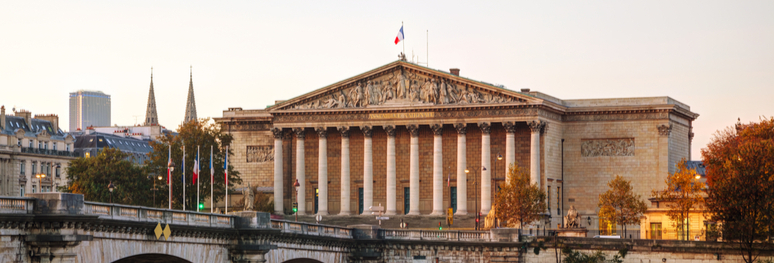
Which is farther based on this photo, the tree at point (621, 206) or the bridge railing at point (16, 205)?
the tree at point (621, 206)

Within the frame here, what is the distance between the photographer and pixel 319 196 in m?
115

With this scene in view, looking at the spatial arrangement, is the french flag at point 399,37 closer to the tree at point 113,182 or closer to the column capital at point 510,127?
the column capital at point 510,127

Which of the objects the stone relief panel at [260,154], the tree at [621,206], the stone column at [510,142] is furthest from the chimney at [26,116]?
the tree at [621,206]

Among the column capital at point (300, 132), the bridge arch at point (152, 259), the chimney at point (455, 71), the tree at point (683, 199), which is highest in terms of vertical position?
the chimney at point (455, 71)

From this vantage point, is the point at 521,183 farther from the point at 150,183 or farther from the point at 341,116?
the point at 150,183

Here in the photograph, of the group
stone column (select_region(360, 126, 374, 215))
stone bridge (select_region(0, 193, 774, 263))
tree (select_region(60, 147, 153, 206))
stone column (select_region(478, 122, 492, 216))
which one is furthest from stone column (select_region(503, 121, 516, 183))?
tree (select_region(60, 147, 153, 206))

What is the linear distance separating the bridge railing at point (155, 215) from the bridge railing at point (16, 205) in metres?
2.30

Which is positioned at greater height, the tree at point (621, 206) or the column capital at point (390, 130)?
the column capital at point (390, 130)

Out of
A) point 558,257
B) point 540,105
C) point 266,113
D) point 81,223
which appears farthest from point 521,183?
point 81,223

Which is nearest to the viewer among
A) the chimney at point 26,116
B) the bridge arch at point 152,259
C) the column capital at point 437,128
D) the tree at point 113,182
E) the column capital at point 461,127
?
the bridge arch at point 152,259

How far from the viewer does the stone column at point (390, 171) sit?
113m

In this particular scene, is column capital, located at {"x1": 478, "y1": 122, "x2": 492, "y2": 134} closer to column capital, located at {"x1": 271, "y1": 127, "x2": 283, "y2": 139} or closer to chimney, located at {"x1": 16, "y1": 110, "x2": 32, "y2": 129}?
column capital, located at {"x1": 271, "y1": 127, "x2": 283, "y2": 139}

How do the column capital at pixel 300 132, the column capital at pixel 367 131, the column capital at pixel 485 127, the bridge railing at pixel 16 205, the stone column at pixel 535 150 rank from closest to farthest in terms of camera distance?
1. the bridge railing at pixel 16 205
2. the stone column at pixel 535 150
3. the column capital at pixel 485 127
4. the column capital at pixel 367 131
5. the column capital at pixel 300 132

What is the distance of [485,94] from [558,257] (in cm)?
3404
